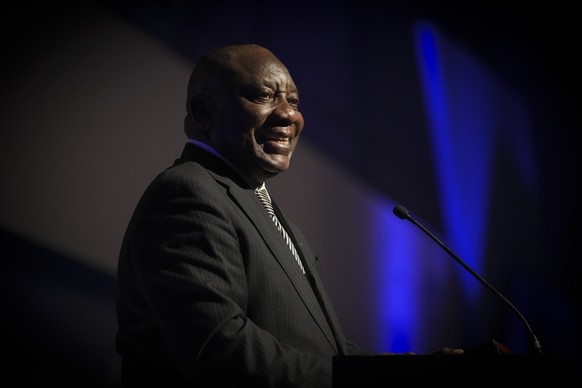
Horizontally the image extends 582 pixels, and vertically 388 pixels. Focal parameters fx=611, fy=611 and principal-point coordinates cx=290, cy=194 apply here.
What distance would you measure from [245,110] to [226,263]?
0.50 metres

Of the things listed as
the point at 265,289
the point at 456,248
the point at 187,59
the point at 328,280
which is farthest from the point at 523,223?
the point at 265,289

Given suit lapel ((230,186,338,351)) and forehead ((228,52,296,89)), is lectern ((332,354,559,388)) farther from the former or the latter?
forehead ((228,52,296,89))

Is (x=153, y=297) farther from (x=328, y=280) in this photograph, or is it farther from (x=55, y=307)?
(x=328, y=280)

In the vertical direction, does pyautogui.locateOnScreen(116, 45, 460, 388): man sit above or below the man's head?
below

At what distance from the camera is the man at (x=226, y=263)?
1.14 meters

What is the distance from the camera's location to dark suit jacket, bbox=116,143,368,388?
3.72 feet

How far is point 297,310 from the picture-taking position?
137 cm

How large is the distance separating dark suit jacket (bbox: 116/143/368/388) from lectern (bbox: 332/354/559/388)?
10cm

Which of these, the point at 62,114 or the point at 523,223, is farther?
the point at 523,223

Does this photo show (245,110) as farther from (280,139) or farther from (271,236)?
(271,236)

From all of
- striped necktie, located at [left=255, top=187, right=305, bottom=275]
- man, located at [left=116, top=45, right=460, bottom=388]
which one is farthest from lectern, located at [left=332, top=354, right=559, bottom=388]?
striped necktie, located at [left=255, top=187, right=305, bottom=275]

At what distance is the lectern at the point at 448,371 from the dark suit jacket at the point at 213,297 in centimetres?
10

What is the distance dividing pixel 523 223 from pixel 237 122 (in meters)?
1.73

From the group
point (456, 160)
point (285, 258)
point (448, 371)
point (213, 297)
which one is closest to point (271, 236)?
point (285, 258)
